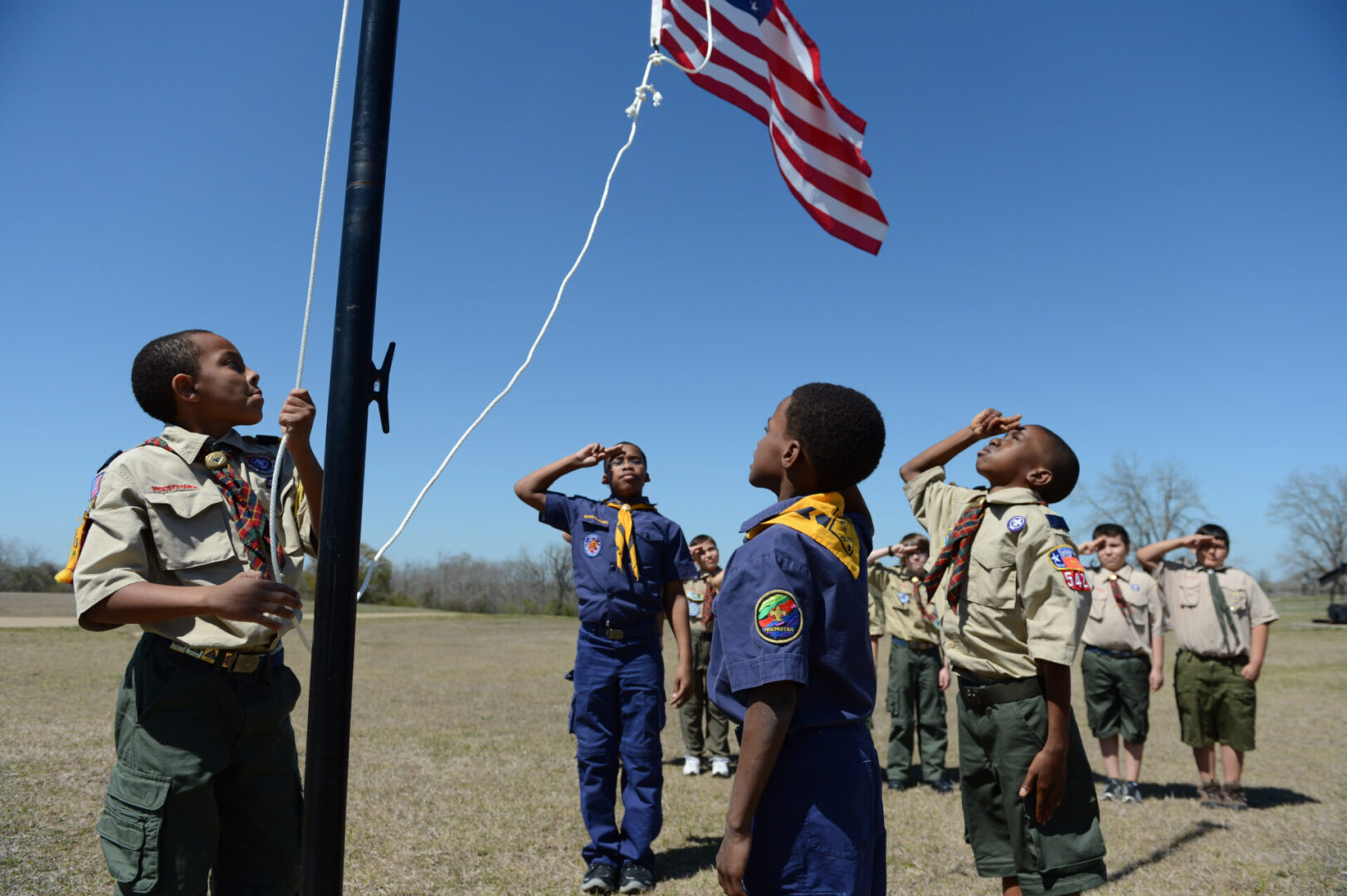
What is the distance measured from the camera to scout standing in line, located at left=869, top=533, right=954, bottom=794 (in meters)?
7.54

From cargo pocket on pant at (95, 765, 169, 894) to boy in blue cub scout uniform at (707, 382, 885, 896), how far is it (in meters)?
1.43

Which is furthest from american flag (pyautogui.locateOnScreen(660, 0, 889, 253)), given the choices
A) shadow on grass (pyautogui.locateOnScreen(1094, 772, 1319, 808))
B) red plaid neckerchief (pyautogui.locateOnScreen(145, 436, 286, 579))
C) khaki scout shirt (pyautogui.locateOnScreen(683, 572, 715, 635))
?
shadow on grass (pyautogui.locateOnScreen(1094, 772, 1319, 808))

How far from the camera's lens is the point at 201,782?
7.42ft

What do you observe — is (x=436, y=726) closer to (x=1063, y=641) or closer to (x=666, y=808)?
(x=666, y=808)

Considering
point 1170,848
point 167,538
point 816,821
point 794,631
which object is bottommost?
point 1170,848

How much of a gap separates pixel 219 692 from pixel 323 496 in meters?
0.84

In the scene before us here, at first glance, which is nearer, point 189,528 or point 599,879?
point 189,528

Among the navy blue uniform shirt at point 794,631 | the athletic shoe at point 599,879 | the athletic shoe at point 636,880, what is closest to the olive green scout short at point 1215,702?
the athletic shoe at point 636,880

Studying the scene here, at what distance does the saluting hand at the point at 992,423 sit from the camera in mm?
3428

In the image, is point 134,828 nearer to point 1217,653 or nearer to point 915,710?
point 915,710

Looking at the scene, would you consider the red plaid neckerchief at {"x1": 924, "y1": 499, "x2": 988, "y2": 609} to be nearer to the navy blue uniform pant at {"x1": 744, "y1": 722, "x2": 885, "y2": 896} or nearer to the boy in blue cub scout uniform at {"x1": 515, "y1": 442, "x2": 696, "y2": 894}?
the navy blue uniform pant at {"x1": 744, "y1": 722, "x2": 885, "y2": 896}

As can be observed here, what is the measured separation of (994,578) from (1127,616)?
4.77 metres

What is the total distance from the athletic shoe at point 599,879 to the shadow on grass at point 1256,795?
494 cm

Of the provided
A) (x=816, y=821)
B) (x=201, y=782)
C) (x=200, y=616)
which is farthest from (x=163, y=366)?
(x=816, y=821)
